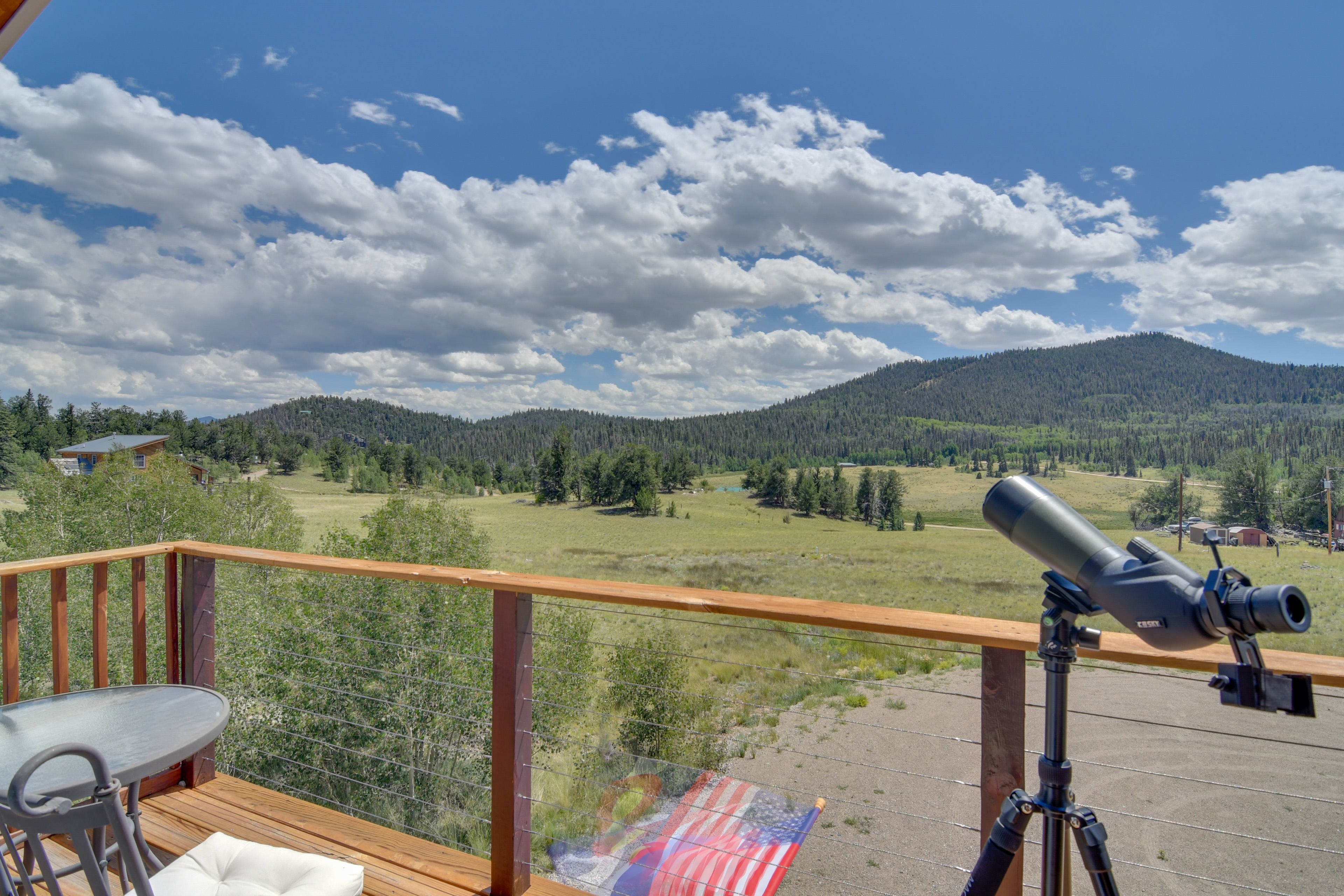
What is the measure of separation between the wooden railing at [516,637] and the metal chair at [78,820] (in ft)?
2.41

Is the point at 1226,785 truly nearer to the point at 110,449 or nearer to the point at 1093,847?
the point at 1093,847

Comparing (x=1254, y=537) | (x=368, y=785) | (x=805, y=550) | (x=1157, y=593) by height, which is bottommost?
(x=805, y=550)

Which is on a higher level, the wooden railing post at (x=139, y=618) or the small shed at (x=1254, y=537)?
the wooden railing post at (x=139, y=618)

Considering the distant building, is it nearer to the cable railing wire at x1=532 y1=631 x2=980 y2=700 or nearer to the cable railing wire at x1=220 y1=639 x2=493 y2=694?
the cable railing wire at x1=220 y1=639 x2=493 y2=694

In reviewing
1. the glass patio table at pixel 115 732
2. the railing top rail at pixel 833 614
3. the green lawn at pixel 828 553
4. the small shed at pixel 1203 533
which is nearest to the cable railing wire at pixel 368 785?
the glass patio table at pixel 115 732

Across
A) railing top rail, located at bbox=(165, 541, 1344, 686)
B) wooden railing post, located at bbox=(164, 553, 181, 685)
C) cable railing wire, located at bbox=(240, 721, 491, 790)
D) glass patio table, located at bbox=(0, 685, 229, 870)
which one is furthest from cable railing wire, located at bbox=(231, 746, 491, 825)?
railing top rail, located at bbox=(165, 541, 1344, 686)

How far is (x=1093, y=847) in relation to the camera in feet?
3.03

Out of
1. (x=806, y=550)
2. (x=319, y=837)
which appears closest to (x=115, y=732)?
(x=319, y=837)

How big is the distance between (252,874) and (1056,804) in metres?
1.70

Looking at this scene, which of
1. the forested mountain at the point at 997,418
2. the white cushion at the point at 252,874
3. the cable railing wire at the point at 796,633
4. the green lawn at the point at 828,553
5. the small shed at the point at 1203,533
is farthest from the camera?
the forested mountain at the point at 997,418

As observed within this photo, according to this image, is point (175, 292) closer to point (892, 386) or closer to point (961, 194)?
point (961, 194)

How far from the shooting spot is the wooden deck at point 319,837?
1.76 metres

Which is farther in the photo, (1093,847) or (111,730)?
(111,730)

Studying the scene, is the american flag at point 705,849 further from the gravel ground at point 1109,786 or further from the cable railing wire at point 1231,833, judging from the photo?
the cable railing wire at point 1231,833
